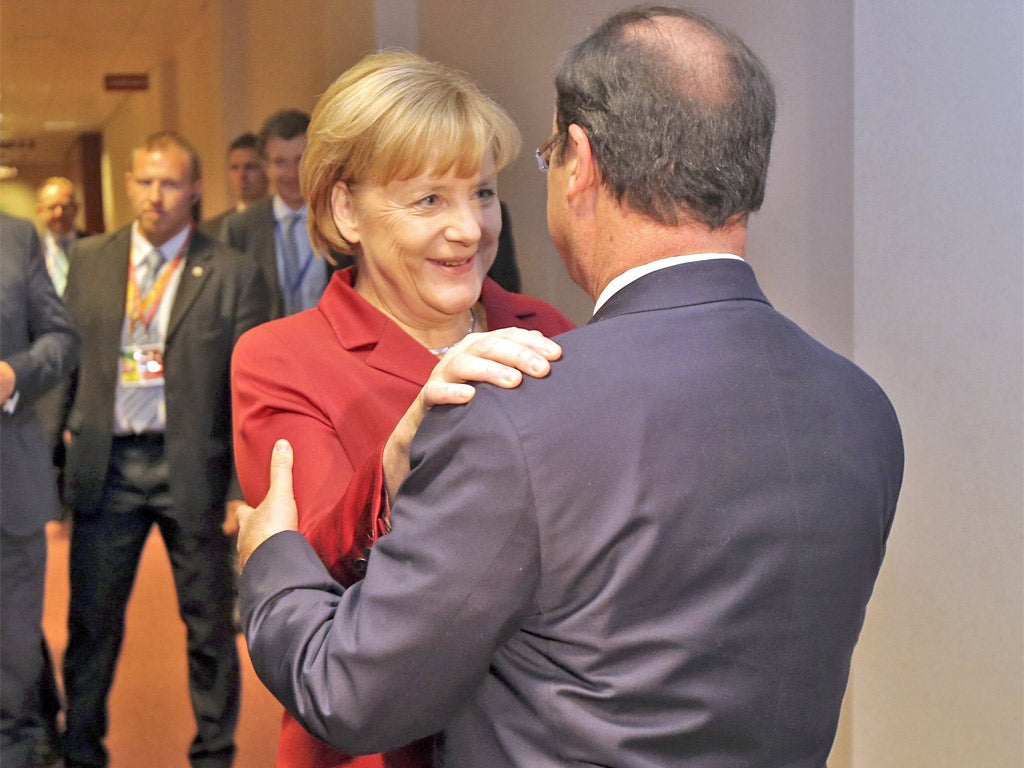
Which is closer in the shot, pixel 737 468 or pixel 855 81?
pixel 737 468

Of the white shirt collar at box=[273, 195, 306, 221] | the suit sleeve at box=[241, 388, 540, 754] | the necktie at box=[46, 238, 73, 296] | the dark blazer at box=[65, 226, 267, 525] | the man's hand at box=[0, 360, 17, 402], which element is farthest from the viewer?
the white shirt collar at box=[273, 195, 306, 221]

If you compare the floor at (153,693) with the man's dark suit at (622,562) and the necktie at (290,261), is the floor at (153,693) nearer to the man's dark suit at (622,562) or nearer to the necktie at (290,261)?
the necktie at (290,261)

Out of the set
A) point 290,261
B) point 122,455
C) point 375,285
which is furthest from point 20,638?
point 375,285

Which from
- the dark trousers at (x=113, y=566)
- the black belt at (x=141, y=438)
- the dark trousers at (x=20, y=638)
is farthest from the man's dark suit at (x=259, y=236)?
the dark trousers at (x=20, y=638)

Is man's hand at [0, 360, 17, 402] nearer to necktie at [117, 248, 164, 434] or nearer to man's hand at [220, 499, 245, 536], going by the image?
necktie at [117, 248, 164, 434]

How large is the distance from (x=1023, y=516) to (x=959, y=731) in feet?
1.91

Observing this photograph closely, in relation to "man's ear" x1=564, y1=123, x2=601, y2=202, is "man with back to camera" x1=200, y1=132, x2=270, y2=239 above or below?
above

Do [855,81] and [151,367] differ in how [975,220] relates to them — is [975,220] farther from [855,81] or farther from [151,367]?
[151,367]

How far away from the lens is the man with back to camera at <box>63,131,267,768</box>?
3.64 m

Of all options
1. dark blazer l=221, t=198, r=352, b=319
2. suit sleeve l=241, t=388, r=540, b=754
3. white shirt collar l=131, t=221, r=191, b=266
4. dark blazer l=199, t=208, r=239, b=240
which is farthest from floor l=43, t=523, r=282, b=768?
suit sleeve l=241, t=388, r=540, b=754

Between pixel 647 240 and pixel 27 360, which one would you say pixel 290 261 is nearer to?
pixel 27 360

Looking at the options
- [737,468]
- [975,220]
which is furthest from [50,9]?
[737,468]

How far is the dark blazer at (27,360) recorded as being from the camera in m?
3.11

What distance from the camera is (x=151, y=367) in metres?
3.69
